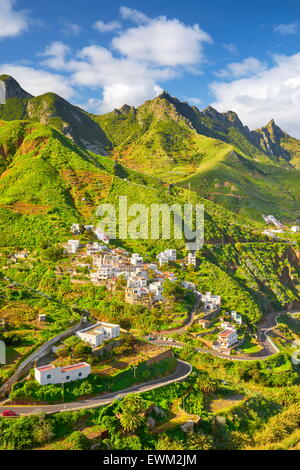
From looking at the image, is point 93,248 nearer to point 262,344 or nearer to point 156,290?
point 156,290

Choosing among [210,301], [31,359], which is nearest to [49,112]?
[210,301]

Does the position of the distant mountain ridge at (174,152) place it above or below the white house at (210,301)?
above

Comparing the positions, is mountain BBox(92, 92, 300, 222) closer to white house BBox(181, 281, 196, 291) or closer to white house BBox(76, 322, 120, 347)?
white house BBox(181, 281, 196, 291)

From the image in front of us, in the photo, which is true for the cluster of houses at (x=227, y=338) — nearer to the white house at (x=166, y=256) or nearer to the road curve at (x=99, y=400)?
the road curve at (x=99, y=400)

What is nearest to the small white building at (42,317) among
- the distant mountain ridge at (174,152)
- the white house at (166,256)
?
the white house at (166,256)

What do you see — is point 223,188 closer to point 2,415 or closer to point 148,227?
point 148,227

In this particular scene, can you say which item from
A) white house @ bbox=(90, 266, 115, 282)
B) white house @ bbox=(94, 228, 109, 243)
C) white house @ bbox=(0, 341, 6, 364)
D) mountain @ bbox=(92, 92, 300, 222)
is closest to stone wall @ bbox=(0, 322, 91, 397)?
white house @ bbox=(0, 341, 6, 364)
